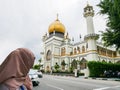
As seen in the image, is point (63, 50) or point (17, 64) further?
point (63, 50)

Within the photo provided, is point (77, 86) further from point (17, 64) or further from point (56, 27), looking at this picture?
point (56, 27)

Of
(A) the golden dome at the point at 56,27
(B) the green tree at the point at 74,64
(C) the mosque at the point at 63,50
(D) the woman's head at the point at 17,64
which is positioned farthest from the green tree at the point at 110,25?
(A) the golden dome at the point at 56,27

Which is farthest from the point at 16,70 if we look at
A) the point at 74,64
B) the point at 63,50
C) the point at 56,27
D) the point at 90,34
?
the point at 56,27

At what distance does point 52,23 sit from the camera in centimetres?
7638

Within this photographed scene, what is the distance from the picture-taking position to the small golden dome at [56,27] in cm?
7388

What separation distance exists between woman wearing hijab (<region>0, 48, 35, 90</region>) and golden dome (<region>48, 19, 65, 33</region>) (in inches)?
2808

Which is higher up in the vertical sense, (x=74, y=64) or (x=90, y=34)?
(x=90, y=34)

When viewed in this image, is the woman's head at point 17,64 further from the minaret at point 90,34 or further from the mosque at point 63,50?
the mosque at point 63,50

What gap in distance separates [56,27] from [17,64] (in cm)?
7203

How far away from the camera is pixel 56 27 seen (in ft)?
243

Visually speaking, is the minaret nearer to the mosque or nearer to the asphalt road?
the mosque

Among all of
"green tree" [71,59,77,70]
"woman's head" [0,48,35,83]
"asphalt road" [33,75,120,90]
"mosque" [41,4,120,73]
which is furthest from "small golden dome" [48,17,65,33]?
"woman's head" [0,48,35,83]

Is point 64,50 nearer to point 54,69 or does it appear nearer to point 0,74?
point 54,69

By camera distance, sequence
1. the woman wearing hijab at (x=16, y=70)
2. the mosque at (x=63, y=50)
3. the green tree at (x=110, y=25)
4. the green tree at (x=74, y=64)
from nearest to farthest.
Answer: the woman wearing hijab at (x=16, y=70) < the green tree at (x=110, y=25) < the green tree at (x=74, y=64) < the mosque at (x=63, y=50)
